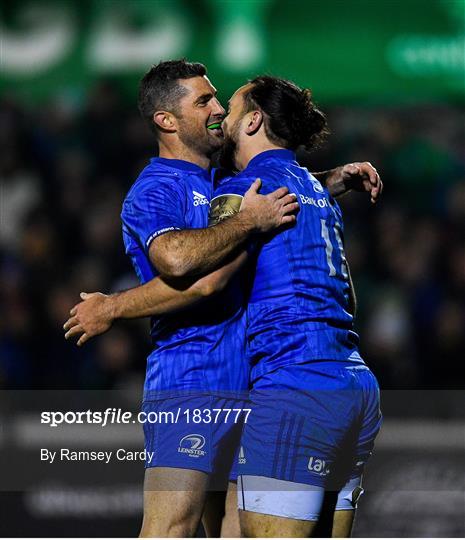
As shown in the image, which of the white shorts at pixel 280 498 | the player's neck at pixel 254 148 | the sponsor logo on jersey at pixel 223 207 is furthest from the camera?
the player's neck at pixel 254 148

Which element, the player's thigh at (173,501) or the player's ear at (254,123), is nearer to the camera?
the player's thigh at (173,501)

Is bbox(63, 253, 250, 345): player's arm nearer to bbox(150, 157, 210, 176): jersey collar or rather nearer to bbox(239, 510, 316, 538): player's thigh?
bbox(150, 157, 210, 176): jersey collar

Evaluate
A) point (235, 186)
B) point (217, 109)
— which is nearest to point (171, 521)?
point (235, 186)

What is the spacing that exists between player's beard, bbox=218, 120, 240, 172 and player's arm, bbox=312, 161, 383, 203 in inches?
18.9

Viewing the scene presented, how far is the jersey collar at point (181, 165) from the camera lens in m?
4.25

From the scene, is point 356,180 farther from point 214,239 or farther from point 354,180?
point 214,239

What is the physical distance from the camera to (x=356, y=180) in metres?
4.63

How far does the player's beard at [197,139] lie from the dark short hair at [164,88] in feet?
0.33

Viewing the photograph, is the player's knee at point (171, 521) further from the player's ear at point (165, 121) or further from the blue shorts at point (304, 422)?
the player's ear at point (165, 121)

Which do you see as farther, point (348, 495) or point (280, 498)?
point (348, 495)

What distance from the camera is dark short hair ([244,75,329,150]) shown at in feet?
13.7

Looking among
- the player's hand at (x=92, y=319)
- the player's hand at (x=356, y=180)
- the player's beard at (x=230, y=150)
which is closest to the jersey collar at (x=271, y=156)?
the player's beard at (x=230, y=150)

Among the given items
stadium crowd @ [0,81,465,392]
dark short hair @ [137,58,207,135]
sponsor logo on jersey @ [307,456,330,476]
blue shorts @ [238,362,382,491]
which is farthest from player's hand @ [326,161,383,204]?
stadium crowd @ [0,81,465,392]

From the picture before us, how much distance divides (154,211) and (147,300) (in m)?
0.32
